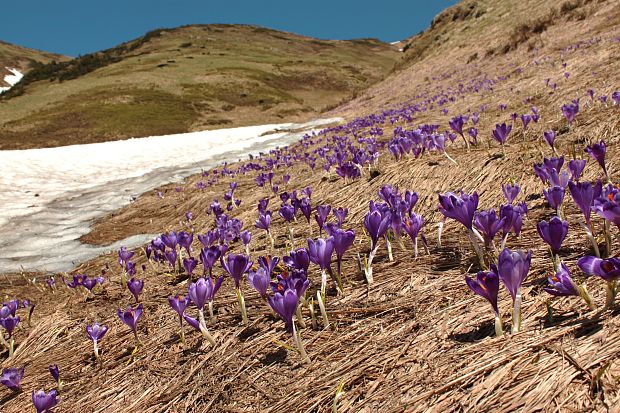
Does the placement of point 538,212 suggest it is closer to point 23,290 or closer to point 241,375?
point 241,375

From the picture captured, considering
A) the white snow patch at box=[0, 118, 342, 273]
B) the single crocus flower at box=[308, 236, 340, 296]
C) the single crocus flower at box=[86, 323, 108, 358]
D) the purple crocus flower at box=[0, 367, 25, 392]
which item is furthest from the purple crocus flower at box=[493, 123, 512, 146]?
the white snow patch at box=[0, 118, 342, 273]

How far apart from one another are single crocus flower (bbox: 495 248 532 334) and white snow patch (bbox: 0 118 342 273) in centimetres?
542

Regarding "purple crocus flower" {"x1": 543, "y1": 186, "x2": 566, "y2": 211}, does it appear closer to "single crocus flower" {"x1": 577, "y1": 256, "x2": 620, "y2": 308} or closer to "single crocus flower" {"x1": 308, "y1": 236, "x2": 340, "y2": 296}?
"single crocus flower" {"x1": 577, "y1": 256, "x2": 620, "y2": 308}

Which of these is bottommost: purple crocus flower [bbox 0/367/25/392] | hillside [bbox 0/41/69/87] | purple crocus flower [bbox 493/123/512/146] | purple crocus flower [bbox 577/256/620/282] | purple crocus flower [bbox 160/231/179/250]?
purple crocus flower [bbox 0/367/25/392]

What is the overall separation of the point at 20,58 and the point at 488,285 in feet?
414

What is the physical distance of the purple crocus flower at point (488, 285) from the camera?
1520 mm

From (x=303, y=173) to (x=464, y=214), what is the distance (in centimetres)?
572

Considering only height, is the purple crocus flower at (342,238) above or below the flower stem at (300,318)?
above

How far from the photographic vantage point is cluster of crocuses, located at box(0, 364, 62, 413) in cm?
195

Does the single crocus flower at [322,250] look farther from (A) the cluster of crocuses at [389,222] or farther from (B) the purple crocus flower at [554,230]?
(B) the purple crocus flower at [554,230]

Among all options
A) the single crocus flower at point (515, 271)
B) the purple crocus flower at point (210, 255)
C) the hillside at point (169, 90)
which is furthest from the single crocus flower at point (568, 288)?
the hillside at point (169, 90)

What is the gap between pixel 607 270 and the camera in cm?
134

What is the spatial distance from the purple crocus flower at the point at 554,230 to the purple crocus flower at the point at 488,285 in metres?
0.43

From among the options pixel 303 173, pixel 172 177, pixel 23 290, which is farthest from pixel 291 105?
pixel 23 290
